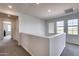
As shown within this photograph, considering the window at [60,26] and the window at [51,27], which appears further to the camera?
the window at [51,27]

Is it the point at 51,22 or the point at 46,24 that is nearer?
the point at 51,22

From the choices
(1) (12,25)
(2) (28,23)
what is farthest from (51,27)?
(1) (12,25)

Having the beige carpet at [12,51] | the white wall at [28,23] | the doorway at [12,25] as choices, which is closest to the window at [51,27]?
the white wall at [28,23]

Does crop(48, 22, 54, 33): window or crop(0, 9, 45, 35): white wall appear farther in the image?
crop(48, 22, 54, 33): window

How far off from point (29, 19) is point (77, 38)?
3263 mm

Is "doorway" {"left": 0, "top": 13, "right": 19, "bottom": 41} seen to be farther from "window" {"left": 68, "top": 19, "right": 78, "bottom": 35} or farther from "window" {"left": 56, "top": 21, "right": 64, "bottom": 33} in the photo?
"window" {"left": 68, "top": 19, "right": 78, "bottom": 35}

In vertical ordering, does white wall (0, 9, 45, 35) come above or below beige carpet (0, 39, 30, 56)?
above

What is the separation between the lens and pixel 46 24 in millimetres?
8195

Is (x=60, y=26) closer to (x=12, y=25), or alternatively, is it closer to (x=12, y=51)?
(x=12, y=51)

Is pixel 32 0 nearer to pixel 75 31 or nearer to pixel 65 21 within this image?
pixel 75 31

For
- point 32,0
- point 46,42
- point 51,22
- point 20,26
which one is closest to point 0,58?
point 32,0

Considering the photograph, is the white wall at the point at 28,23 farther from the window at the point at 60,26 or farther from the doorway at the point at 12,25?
the window at the point at 60,26

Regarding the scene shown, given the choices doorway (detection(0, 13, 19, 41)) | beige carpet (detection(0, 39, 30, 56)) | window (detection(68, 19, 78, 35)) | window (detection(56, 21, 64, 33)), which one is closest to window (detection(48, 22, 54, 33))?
window (detection(56, 21, 64, 33))

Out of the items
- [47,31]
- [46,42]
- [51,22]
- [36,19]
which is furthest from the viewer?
[47,31]
